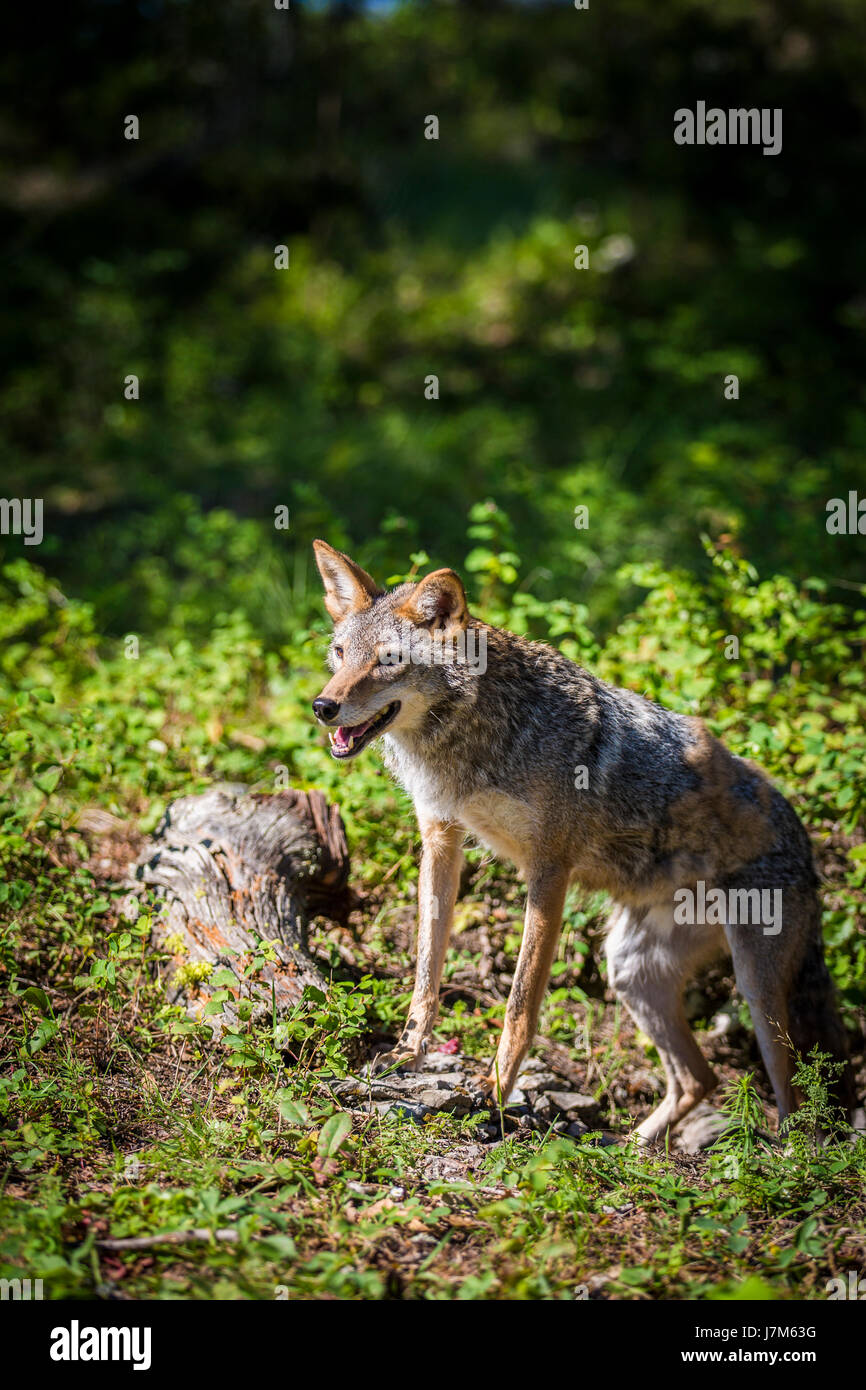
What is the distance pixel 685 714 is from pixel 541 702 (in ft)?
4.08

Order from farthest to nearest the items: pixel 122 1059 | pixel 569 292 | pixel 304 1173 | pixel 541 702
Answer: pixel 569 292 < pixel 541 702 < pixel 122 1059 < pixel 304 1173

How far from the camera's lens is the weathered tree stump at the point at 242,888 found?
519cm

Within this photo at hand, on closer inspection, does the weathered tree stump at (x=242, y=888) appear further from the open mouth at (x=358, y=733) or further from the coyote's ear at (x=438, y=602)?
the coyote's ear at (x=438, y=602)

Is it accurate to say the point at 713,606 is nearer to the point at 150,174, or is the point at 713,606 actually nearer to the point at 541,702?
the point at 541,702

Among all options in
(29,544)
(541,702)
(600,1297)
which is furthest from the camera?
(29,544)

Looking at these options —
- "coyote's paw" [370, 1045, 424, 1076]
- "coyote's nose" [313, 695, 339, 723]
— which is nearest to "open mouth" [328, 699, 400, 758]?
"coyote's nose" [313, 695, 339, 723]

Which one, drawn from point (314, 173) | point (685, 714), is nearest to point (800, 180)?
point (314, 173)

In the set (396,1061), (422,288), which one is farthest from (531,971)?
(422,288)

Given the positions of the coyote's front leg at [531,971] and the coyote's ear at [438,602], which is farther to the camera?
the coyote's front leg at [531,971]

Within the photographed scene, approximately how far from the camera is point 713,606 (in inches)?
291

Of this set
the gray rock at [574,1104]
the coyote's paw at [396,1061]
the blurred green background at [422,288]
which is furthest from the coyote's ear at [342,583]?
the blurred green background at [422,288]

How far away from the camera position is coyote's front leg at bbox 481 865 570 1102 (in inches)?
203

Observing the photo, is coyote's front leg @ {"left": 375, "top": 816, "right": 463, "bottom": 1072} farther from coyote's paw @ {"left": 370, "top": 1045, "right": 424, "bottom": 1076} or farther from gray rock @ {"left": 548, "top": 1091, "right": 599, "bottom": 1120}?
gray rock @ {"left": 548, "top": 1091, "right": 599, "bottom": 1120}

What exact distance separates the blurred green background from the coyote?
3.62 metres
